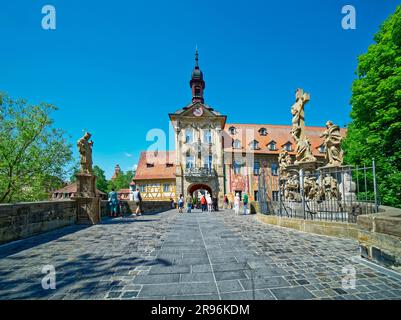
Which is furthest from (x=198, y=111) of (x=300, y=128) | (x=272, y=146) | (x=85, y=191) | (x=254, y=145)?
(x=85, y=191)

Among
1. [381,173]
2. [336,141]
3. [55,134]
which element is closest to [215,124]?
[55,134]

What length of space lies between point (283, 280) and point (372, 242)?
1.86 metres

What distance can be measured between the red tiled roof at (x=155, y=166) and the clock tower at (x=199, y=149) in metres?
3.65

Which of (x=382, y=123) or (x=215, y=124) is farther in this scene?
(x=215, y=124)

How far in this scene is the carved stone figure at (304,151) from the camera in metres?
9.03

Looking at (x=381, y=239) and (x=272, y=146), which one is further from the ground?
(x=272, y=146)

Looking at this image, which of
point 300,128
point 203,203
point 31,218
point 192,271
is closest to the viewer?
point 192,271

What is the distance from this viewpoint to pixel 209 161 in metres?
31.2

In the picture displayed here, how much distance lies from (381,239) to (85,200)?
9.52 meters

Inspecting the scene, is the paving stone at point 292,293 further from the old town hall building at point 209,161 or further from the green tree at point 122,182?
the green tree at point 122,182

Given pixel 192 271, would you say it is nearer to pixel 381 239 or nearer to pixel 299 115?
pixel 381 239

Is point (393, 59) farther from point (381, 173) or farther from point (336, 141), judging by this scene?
point (336, 141)

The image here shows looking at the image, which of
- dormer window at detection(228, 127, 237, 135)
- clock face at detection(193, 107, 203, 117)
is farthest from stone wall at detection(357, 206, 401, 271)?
dormer window at detection(228, 127, 237, 135)
